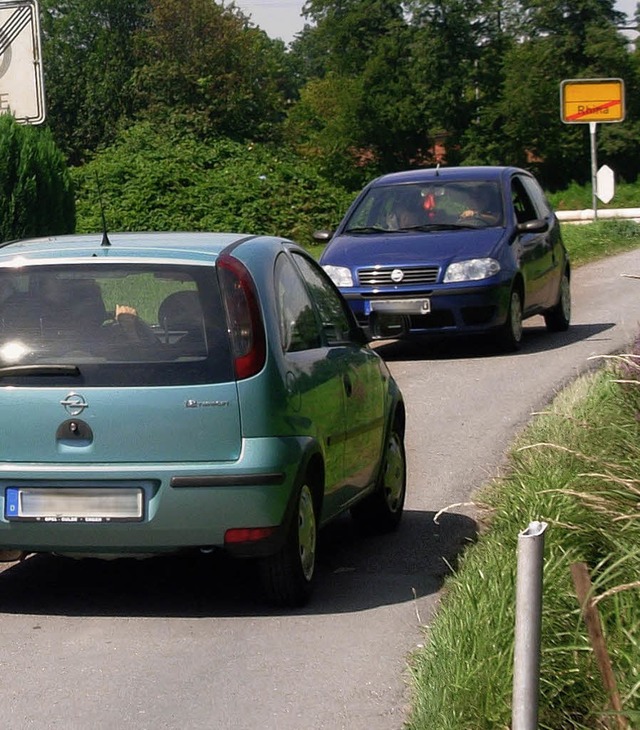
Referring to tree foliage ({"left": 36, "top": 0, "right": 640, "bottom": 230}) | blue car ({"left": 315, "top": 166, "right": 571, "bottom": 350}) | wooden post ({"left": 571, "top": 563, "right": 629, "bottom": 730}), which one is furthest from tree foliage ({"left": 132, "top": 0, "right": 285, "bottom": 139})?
wooden post ({"left": 571, "top": 563, "right": 629, "bottom": 730})

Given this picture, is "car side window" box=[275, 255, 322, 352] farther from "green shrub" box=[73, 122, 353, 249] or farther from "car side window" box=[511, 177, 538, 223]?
"green shrub" box=[73, 122, 353, 249]

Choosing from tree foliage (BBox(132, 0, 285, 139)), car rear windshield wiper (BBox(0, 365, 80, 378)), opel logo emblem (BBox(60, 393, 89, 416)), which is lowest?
opel logo emblem (BBox(60, 393, 89, 416))

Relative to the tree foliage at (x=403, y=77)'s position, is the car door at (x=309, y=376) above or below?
below

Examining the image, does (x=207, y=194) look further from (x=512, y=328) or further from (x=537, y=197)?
(x=512, y=328)

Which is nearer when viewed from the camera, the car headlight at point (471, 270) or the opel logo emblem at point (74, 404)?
the opel logo emblem at point (74, 404)

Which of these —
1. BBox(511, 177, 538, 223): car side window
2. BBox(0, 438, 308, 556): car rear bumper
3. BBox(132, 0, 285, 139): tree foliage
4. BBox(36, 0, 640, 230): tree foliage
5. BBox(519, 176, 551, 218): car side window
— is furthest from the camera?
BBox(36, 0, 640, 230): tree foliage

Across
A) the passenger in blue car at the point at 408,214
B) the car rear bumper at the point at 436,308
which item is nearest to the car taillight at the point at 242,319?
the car rear bumper at the point at 436,308

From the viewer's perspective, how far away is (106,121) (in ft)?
277

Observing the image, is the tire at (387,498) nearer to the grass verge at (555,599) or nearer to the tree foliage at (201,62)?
the grass verge at (555,599)

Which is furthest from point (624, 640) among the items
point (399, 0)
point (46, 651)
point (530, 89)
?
point (399, 0)

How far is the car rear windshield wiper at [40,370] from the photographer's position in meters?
6.55

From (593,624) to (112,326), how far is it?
3167mm

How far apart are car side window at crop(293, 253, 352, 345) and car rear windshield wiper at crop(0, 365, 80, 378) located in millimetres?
1393

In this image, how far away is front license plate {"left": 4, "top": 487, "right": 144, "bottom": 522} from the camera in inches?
254
